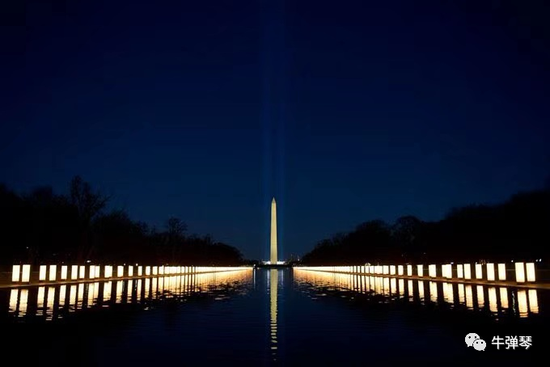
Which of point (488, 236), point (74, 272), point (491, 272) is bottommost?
point (74, 272)

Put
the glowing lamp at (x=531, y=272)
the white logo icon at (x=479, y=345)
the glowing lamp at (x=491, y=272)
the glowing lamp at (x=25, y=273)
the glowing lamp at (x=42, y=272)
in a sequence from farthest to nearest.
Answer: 1. the glowing lamp at (x=42, y=272)
2. the glowing lamp at (x=491, y=272)
3. the glowing lamp at (x=25, y=273)
4. the glowing lamp at (x=531, y=272)
5. the white logo icon at (x=479, y=345)

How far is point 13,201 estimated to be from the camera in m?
56.9

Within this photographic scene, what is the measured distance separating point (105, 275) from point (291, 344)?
43037mm

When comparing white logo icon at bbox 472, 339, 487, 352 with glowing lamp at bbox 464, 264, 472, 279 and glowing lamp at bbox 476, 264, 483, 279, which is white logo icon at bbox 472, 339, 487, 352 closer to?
glowing lamp at bbox 476, 264, 483, 279

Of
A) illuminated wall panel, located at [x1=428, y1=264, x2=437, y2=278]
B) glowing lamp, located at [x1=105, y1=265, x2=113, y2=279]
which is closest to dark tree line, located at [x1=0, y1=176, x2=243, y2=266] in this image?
glowing lamp, located at [x1=105, y1=265, x2=113, y2=279]

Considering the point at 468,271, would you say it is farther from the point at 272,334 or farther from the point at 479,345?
the point at 479,345

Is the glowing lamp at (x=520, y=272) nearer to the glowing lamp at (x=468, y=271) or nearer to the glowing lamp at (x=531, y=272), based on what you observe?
the glowing lamp at (x=531, y=272)

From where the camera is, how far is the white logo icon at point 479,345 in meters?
12.6

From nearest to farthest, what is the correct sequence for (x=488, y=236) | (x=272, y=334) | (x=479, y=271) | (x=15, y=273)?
(x=272, y=334)
(x=15, y=273)
(x=479, y=271)
(x=488, y=236)

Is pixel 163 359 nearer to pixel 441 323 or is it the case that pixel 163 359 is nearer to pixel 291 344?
pixel 291 344

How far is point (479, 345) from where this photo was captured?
1280 centimetres

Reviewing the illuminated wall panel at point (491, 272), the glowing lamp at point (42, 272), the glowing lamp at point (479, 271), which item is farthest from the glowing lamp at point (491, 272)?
the glowing lamp at point (42, 272)

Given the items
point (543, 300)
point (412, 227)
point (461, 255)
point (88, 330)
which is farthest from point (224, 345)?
point (412, 227)

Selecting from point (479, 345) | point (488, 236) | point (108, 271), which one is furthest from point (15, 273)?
point (488, 236)
